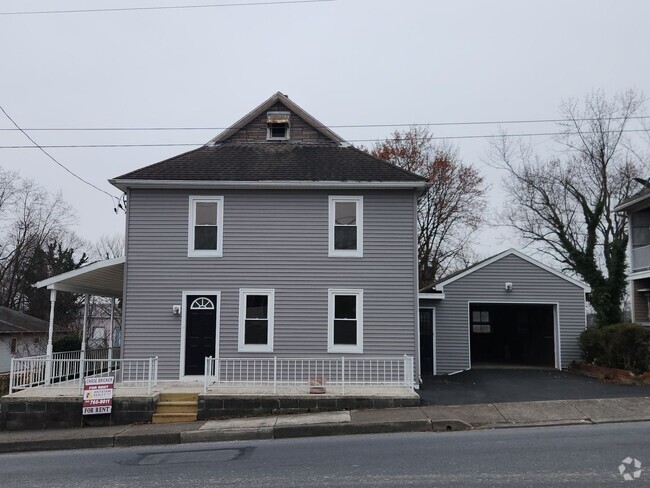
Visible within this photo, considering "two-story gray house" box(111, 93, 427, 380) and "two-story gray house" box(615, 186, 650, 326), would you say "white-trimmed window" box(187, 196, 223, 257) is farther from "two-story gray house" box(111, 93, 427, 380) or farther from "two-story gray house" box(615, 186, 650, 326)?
"two-story gray house" box(615, 186, 650, 326)

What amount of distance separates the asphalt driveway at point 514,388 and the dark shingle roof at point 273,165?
18.3ft

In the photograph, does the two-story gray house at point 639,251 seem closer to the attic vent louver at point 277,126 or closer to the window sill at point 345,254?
the window sill at point 345,254

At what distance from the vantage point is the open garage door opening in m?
20.8

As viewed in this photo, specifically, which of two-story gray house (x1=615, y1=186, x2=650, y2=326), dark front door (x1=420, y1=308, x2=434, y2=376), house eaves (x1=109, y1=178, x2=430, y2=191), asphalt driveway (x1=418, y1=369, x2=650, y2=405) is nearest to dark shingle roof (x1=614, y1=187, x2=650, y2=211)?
two-story gray house (x1=615, y1=186, x2=650, y2=326)

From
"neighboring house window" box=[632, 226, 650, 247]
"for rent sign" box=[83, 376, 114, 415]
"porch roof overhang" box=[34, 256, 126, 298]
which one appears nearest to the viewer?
"for rent sign" box=[83, 376, 114, 415]

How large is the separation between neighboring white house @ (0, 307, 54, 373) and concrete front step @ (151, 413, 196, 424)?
1051 inches

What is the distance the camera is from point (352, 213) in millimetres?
15844

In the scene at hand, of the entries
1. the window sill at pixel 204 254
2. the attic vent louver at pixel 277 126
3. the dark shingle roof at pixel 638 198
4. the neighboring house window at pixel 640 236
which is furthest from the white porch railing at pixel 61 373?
the neighboring house window at pixel 640 236

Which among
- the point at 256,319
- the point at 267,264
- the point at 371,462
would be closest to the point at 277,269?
the point at 267,264

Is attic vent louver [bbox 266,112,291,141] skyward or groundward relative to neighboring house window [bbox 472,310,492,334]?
skyward

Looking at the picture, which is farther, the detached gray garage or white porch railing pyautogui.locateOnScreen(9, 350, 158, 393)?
the detached gray garage

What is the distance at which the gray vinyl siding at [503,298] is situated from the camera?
62.4 ft

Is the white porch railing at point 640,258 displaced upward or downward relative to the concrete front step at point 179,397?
upward

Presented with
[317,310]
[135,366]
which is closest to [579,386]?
[317,310]
